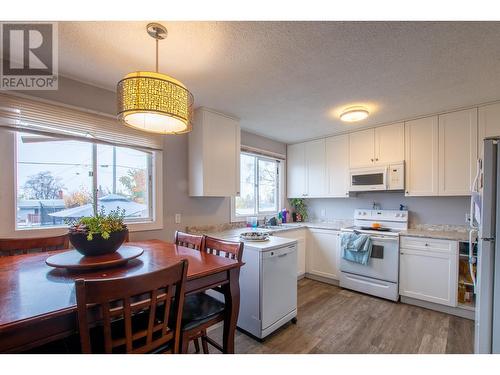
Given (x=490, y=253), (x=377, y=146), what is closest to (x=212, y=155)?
(x=377, y=146)

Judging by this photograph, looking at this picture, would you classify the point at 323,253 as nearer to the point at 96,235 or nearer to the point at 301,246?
the point at 301,246

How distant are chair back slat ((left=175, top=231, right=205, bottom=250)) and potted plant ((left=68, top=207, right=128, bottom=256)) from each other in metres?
0.58

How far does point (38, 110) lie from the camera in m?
1.82

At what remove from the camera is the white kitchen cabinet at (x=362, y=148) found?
3.25 metres

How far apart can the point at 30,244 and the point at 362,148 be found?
12.3 feet

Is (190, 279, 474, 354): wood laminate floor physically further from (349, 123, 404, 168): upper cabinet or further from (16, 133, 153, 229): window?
(349, 123, 404, 168): upper cabinet

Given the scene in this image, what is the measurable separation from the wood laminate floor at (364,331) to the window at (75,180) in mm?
1593

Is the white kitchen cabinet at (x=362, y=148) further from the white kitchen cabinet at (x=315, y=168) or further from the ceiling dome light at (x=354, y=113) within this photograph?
the ceiling dome light at (x=354, y=113)

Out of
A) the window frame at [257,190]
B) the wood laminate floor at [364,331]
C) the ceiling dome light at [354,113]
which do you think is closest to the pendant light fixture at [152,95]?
the wood laminate floor at [364,331]

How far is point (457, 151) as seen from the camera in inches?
103

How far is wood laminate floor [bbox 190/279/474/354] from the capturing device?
191 centimetres
